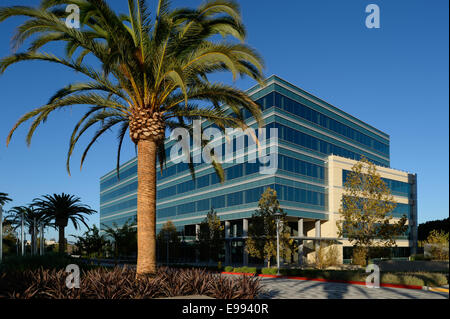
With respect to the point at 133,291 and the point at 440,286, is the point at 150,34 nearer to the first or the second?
the point at 133,291

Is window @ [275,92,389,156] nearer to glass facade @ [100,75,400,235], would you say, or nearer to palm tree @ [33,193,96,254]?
glass facade @ [100,75,400,235]

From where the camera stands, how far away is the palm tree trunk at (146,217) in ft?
47.0

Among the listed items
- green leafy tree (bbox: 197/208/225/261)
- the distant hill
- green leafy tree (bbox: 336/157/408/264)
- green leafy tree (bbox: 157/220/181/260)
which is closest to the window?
the distant hill

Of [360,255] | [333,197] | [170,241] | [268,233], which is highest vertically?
[333,197]

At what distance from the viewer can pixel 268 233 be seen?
36.6 meters

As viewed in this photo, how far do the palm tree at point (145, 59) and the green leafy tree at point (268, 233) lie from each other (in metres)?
21.9

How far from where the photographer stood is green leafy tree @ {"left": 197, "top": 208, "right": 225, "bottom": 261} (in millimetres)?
47219

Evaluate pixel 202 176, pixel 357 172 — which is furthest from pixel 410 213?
pixel 357 172

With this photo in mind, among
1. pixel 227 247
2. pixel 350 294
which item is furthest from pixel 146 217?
pixel 227 247

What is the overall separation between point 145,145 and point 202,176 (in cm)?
5016

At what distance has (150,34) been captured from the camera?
15.1 meters

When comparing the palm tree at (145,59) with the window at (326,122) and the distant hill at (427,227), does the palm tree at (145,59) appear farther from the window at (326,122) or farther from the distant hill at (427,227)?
the distant hill at (427,227)

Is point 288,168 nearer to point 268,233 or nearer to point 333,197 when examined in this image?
point 333,197

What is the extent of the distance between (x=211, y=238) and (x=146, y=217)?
33862 millimetres
